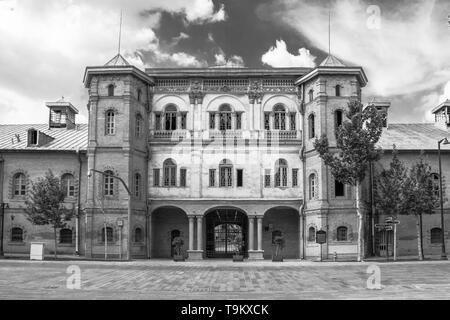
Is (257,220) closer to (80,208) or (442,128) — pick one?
(80,208)

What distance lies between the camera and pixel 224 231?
4344 cm

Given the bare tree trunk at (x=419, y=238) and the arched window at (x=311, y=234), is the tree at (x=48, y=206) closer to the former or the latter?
the arched window at (x=311, y=234)

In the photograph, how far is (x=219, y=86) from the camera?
42.5 metres

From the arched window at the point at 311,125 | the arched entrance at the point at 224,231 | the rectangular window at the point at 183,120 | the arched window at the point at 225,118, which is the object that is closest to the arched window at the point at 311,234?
the arched entrance at the point at 224,231

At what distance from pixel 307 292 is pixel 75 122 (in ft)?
132

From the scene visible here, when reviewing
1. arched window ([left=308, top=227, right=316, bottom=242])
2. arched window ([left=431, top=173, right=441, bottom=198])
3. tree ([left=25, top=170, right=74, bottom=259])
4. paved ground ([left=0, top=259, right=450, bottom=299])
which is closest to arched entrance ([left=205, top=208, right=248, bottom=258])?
arched window ([left=308, top=227, right=316, bottom=242])

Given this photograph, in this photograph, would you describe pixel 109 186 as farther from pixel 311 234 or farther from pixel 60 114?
pixel 311 234

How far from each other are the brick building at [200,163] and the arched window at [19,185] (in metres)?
0.08

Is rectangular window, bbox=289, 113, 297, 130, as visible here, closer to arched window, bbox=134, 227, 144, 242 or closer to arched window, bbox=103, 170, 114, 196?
arched window, bbox=134, 227, 144, 242

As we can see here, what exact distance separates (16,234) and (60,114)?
13024 mm

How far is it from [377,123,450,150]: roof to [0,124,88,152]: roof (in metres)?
24.6

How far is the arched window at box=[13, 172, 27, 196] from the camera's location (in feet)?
139
